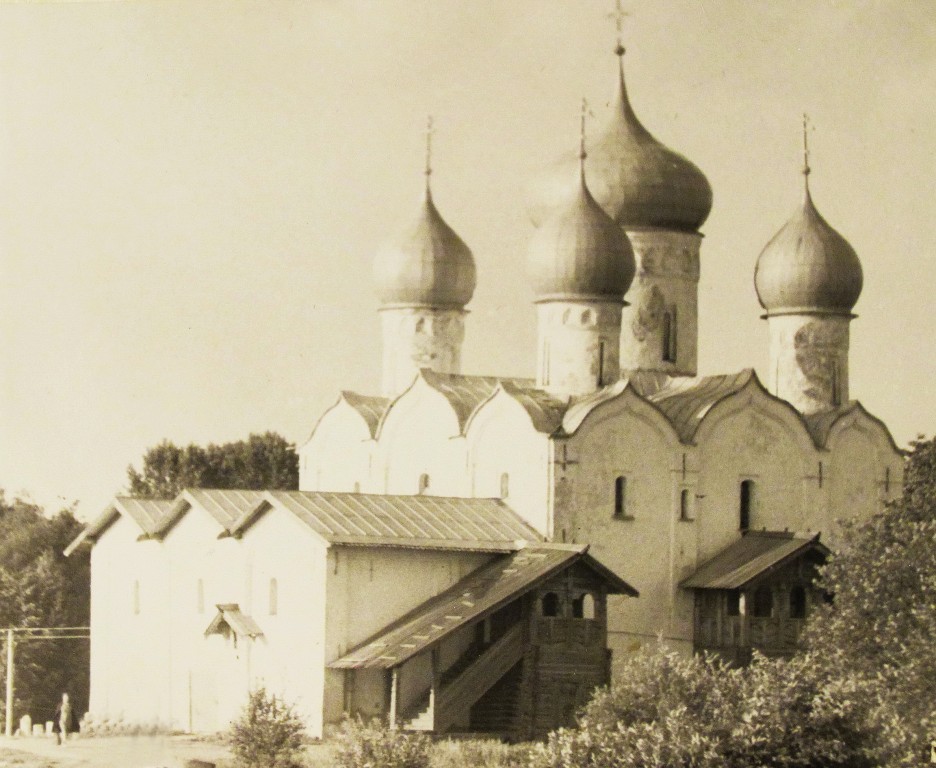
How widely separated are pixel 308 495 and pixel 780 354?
21.4 feet

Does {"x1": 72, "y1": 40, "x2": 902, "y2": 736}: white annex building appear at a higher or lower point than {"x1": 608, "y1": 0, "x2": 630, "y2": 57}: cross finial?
lower

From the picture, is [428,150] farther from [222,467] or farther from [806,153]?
[222,467]

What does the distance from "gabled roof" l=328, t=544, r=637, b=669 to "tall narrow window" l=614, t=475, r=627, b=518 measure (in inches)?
63.6

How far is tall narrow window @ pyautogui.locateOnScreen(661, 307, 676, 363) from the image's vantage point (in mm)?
27344

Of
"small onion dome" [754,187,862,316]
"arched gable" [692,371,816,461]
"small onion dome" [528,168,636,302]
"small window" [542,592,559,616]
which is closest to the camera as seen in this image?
"small window" [542,592,559,616]

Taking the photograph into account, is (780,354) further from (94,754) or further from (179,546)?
(94,754)

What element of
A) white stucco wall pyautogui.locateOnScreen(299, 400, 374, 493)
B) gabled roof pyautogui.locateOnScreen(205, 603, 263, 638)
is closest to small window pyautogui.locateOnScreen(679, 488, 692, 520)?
white stucco wall pyautogui.locateOnScreen(299, 400, 374, 493)

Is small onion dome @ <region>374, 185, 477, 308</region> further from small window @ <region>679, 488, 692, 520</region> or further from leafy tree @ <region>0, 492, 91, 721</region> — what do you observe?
leafy tree @ <region>0, 492, 91, 721</region>

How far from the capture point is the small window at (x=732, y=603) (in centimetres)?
2508

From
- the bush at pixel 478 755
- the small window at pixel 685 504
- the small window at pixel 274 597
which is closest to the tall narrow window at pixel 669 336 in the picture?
the small window at pixel 685 504

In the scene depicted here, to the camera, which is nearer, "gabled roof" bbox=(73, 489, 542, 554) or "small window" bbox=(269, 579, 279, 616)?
"gabled roof" bbox=(73, 489, 542, 554)

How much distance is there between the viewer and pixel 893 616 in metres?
19.5

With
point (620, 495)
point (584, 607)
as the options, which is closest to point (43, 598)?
point (620, 495)

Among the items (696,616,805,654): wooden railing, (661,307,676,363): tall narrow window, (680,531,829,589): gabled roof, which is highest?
(661,307,676,363): tall narrow window
